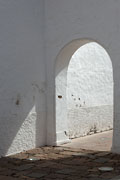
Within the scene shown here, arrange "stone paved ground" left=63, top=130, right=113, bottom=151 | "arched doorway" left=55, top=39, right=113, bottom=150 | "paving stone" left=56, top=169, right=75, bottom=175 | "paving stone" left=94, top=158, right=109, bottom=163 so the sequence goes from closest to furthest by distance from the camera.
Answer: "paving stone" left=56, top=169, right=75, bottom=175 → "paving stone" left=94, top=158, right=109, bottom=163 → "stone paved ground" left=63, top=130, right=113, bottom=151 → "arched doorway" left=55, top=39, right=113, bottom=150

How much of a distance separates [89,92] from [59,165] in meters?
4.05

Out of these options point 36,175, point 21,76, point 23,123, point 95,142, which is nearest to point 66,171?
point 36,175

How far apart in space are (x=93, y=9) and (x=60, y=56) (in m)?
1.43

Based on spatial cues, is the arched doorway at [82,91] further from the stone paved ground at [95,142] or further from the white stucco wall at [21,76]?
the white stucco wall at [21,76]

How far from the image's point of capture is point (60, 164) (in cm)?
638

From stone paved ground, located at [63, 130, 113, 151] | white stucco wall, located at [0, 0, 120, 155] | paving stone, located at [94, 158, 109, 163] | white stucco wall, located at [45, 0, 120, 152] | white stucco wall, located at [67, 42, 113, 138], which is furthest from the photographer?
white stucco wall, located at [67, 42, 113, 138]

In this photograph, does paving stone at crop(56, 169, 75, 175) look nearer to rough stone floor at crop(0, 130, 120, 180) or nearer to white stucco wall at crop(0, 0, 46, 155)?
rough stone floor at crop(0, 130, 120, 180)

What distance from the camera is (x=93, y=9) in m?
7.38

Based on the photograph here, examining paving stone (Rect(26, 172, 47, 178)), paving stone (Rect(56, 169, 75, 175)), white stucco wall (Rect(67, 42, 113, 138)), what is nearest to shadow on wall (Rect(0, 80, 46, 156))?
white stucco wall (Rect(67, 42, 113, 138))

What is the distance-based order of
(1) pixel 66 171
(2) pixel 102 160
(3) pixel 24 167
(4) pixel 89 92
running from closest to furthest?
(1) pixel 66 171, (3) pixel 24 167, (2) pixel 102 160, (4) pixel 89 92

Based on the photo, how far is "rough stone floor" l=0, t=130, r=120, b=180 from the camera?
220 inches

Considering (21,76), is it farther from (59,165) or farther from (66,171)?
(66,171)

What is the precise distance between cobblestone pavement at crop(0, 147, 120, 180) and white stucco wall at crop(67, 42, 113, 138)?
1.83 m

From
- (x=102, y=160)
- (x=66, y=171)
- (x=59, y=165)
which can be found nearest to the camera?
(x=66, y=171)
